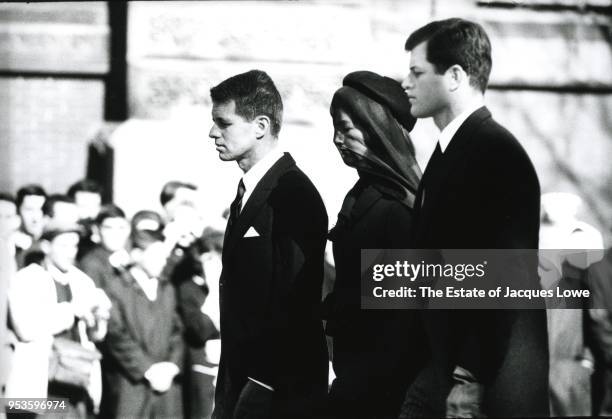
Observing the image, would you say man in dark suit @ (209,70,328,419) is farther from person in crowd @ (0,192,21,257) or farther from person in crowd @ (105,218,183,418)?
person in crowd @ (0,192,21,257)

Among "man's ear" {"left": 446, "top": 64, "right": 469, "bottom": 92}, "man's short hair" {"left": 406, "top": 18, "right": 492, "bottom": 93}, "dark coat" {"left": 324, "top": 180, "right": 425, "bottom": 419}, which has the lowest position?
"dark coat" {"left": 324, "top": 180, "right": 425, "bottom": 419}

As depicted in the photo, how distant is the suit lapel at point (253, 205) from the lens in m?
3.82

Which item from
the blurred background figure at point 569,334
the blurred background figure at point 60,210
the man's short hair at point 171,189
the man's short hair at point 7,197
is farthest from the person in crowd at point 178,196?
the blurred background figure at point 569,334

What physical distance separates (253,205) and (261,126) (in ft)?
0.95

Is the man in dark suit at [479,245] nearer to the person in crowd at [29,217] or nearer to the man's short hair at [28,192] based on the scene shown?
the person in crowd at [29,217]

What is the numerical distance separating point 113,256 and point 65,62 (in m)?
1.54

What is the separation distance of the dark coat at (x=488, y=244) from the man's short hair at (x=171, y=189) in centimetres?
293

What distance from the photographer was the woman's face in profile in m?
3.72

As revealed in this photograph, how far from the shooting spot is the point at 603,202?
6.01 meters

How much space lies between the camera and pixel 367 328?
11.8ft

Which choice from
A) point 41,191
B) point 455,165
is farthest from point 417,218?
point 41,191

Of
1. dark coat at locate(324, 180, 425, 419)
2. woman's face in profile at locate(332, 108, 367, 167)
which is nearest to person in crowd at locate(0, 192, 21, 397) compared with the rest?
dark coat at locate(324, 180, 425, 419)

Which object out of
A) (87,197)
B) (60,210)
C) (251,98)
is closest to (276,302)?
(251,98)

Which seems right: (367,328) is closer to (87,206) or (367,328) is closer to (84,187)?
(87,206)
